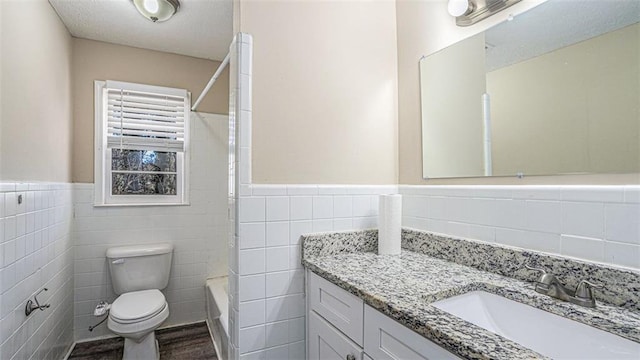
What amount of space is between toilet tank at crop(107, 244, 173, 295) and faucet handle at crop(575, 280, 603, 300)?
250cm

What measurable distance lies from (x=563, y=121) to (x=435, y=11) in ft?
2.64

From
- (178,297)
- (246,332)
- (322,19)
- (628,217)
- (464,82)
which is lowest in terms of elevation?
(178,297)

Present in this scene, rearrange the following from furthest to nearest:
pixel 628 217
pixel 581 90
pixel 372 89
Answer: pixel 372 89 < pixel 581 90 < pixel 628 217

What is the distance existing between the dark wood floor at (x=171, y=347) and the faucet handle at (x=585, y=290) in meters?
2.15

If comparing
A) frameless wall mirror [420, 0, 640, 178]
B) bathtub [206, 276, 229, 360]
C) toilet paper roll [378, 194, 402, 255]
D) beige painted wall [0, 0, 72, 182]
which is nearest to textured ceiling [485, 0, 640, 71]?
frameless wall mirror [420, 0, 640, 178]

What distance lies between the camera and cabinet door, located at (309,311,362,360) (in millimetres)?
1035

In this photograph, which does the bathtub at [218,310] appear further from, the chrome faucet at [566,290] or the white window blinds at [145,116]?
the chrome faucet at [566,290]

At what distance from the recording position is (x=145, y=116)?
249 centimetres

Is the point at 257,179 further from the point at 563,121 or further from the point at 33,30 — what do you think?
the point at 33,30

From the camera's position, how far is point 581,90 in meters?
0.95

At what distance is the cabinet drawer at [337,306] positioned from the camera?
1.01 meters

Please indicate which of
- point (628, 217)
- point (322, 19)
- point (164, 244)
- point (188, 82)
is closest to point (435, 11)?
point (322, 19)

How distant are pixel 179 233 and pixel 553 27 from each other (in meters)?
2.70

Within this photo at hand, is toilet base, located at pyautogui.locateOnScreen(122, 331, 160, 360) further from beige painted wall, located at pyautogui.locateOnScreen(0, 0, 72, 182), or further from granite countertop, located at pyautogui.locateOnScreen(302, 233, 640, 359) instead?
granite countertop, located at pyautogui.locateOnScreen(302, 233, 640, 359)
